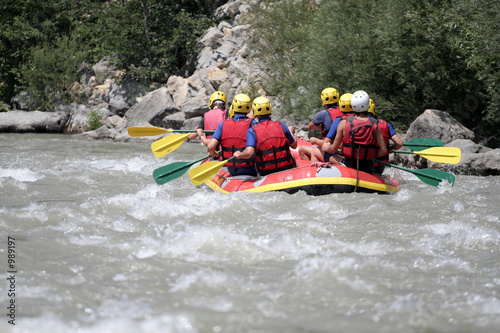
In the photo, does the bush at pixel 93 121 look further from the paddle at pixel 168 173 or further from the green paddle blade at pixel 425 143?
the green paddle blade at pixel 425 143

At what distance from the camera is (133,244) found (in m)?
3.90

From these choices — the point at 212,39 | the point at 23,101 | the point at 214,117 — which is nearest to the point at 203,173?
the point at 214,117

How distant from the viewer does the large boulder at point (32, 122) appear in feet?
59.1

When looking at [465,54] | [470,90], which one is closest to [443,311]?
[465,54]

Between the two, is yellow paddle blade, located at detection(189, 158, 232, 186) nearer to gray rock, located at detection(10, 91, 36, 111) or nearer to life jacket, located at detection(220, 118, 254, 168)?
life jacket, located at detection(220, 118, 254, 168)

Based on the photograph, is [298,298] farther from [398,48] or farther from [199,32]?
[199,32]

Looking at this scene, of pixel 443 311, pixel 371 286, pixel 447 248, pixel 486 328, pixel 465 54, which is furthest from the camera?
pixel 465 54

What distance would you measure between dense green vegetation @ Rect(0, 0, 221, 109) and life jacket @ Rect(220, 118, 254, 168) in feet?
52.6

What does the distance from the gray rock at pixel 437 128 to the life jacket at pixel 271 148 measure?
4465 mm

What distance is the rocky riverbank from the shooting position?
56.3ft

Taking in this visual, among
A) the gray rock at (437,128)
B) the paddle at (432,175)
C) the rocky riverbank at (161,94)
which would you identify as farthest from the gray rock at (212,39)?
the paddle at (432,175)

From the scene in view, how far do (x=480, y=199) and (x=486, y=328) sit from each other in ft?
11.4

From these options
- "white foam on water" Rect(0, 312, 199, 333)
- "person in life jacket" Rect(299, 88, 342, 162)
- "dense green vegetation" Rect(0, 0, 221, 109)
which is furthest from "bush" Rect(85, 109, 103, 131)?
"white foam on water" Rect(0, 312, 199, 333)

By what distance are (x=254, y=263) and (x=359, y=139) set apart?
256 cm
